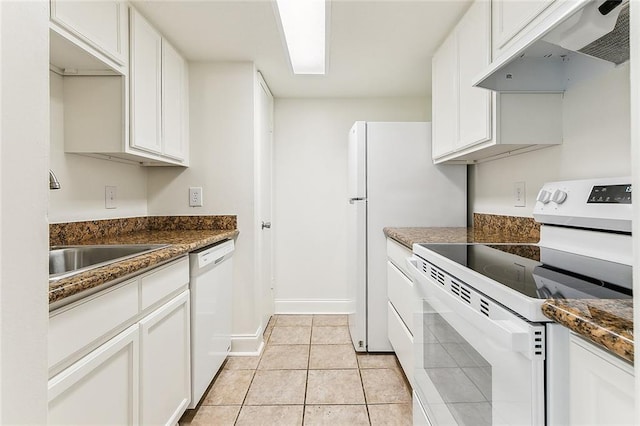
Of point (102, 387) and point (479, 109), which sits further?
point (479, 109)

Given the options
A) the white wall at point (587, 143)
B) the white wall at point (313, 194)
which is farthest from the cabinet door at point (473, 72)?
the white wall at point (313, 194)

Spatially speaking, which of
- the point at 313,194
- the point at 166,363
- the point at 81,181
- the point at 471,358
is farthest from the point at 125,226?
the point at 471,358

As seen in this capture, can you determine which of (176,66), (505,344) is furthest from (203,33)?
(505,344)

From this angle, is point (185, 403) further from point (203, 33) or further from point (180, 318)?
point (203, 33)

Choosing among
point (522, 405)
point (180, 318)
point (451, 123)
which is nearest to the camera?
point (522, 405)

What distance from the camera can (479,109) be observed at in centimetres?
160

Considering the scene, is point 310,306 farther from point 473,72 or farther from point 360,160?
point 473,72

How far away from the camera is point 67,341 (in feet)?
2.75

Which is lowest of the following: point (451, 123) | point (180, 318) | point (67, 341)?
Result: point (180, 318)

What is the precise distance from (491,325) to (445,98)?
165 cm

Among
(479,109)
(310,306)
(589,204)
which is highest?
(479,109)

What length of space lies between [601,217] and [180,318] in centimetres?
167

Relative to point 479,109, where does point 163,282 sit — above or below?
below

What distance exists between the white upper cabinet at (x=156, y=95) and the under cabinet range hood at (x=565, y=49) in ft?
5.43
